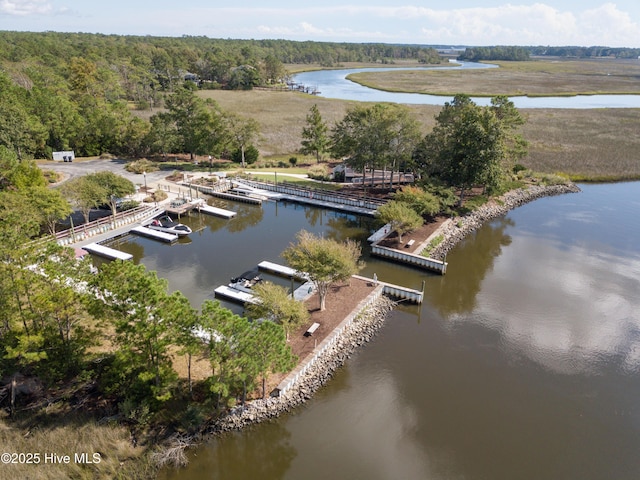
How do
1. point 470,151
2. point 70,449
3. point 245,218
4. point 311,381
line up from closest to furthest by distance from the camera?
point 70,449, point 311,381, point 470,151, point 245,218

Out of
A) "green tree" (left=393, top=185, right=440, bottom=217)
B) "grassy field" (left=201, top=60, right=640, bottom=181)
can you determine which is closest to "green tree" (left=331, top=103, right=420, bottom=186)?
"green tree" (left=393, top=185, right=440, bottom=217)

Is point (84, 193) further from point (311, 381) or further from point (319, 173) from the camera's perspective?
point (311, 381)

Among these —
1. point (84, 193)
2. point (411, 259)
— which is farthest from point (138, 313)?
point (84, 193)

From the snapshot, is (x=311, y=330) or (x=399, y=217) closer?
(x=311, y=330)

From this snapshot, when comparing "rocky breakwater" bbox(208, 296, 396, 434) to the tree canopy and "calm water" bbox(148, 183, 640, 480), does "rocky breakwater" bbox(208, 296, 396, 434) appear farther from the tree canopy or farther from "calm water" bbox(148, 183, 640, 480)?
the tree canopy

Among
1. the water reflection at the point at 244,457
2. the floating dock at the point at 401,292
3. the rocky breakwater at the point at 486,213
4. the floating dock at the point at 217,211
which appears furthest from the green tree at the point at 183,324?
the floating dock at the point at 217,211
